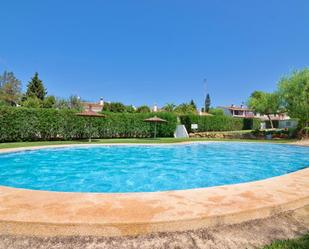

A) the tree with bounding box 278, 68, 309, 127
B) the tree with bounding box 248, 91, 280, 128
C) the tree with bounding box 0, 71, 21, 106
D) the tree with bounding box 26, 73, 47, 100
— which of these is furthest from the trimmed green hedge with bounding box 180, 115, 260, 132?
the tree with bounding box 0, 71, 21, 106

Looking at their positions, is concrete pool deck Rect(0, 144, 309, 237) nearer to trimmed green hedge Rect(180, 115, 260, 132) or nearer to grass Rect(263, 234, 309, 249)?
grass Rect(263, 234, 309, 249)

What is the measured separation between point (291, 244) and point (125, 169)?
27.4 ft

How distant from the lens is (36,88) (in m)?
50.4

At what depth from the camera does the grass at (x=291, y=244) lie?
8.70 feet

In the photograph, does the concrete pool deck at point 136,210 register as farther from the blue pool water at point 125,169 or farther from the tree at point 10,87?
the tree at point 10,87

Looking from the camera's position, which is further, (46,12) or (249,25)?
(249,25)

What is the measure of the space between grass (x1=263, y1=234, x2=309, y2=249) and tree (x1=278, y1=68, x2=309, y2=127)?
24.5 meters

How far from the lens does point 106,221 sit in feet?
9.52

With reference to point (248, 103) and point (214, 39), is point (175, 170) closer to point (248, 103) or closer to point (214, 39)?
point (214, 39)

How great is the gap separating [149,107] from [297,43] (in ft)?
110

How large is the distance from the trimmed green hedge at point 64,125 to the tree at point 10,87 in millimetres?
32091

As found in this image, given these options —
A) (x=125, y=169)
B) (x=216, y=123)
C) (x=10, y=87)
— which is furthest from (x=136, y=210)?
(x=10, y=87)

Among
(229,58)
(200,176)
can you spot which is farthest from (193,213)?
(229,58)

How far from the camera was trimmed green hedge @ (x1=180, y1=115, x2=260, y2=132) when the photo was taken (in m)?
31.4
